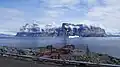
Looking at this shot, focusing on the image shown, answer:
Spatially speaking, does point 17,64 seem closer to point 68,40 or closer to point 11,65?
point 11,65

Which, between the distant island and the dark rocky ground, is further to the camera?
the distant island

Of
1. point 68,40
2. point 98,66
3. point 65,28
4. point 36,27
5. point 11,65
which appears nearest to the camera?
point 98,66

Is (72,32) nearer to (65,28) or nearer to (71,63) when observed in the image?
(65,28)

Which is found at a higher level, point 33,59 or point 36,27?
point 36,27

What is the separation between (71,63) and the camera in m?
4.41

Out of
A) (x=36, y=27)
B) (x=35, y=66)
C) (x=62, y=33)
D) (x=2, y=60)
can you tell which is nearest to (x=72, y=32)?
(x=62, y=33)

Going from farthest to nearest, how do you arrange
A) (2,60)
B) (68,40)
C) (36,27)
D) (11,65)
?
(36,27) → (68,40) → (2,60) → (11,65)

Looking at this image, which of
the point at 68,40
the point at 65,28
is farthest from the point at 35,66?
the point at 68,40

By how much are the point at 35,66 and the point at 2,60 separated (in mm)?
1203

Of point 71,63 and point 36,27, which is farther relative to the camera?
point 36,27

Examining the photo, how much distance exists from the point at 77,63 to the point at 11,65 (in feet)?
4.65

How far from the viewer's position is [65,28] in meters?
9.04

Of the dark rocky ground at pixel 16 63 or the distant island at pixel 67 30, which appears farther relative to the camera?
the distant island at pixel 67 30

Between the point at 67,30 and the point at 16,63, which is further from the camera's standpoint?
the point at 67,30
